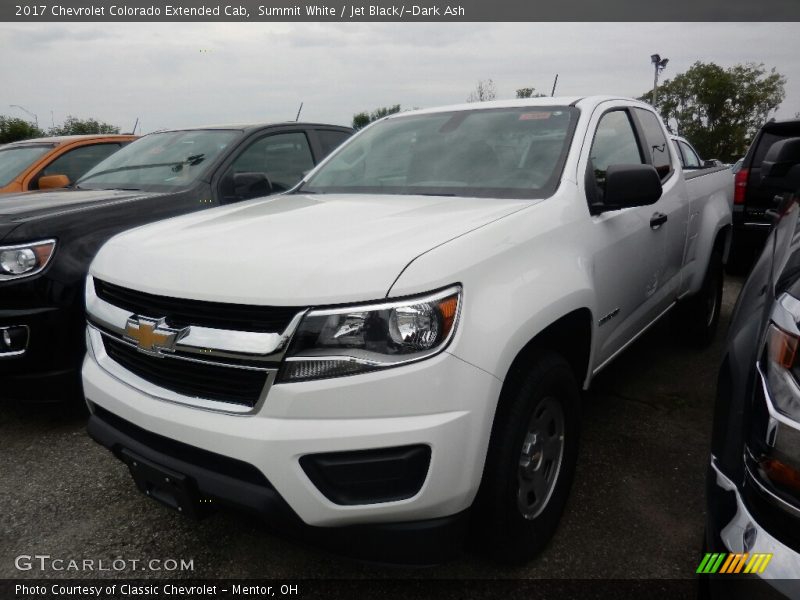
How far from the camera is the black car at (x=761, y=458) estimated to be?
1212mm

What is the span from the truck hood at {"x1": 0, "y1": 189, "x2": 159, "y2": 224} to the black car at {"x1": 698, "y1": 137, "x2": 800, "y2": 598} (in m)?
3.25

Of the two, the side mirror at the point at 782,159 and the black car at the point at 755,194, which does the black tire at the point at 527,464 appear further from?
the black car at the point at 755,194

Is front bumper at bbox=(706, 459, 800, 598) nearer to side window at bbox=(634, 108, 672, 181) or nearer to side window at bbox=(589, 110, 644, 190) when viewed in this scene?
side window at bbox=(589, 110, 644, 190)

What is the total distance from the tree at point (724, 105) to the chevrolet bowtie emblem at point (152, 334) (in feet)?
152

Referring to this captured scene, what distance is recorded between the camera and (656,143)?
3.62m

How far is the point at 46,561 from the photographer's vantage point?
227cm

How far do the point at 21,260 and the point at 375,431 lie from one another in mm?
2388

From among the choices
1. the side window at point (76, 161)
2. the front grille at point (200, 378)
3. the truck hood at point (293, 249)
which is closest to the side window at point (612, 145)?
the truck hood at point (293, 249)

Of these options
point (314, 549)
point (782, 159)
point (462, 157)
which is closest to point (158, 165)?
point (462, 157)

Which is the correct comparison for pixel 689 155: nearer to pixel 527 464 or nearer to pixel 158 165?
pixel 158 165

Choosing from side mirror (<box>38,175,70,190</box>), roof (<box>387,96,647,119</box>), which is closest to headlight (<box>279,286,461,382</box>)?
roof (<box>387,96,647,119</box>)

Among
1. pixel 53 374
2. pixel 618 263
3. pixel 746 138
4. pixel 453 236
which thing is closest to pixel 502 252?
pixel 453 236

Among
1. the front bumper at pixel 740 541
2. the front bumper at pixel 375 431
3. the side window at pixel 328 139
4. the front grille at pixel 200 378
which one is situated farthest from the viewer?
the side window at pixel 328 139

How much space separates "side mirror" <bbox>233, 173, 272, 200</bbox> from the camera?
3775 mm
